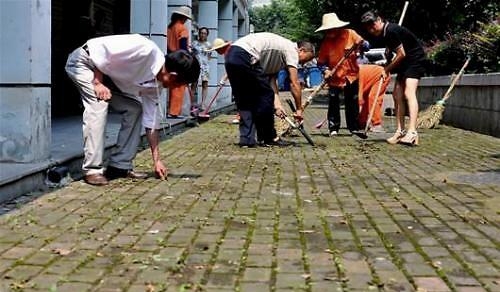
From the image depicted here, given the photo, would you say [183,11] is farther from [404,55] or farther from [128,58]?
[128,58]

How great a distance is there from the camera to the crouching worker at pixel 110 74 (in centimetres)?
650

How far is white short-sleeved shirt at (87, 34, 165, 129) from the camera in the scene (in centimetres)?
650

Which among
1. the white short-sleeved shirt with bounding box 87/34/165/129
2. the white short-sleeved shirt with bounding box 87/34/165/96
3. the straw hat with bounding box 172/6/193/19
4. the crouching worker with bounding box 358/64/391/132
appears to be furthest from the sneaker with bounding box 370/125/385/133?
the white short-sleeved shirt with bounding box 87/34/165/96

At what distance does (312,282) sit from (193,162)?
474 cm

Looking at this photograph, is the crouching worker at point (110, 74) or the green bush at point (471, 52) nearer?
the crouching worker at point (110, 74)

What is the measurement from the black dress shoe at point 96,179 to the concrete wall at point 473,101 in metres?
7.02

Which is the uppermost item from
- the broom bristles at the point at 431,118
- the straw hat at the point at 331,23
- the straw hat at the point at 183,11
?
the straw hat at the point at 183,11

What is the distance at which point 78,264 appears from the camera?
4074 millimetres

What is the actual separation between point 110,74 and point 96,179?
0.90m

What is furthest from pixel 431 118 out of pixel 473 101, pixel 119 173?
pixel 119 173

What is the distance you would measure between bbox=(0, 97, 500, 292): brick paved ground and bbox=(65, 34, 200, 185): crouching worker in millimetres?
317

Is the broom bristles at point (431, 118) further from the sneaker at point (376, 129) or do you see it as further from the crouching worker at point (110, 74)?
the crouching worker at point (110, 74)

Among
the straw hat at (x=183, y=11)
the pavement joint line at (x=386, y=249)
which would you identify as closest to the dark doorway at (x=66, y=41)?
the straw hat at (x=183, y=11)

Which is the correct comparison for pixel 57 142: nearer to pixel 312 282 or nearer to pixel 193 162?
pixel 193 162
